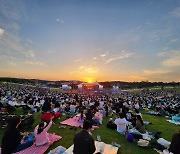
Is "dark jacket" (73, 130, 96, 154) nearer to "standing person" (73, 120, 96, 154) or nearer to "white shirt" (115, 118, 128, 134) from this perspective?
"standing person" (73, 120, 96, 154)

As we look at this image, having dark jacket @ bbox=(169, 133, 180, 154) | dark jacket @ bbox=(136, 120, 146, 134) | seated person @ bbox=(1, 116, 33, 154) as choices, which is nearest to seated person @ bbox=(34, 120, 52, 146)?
seated person @ bbox=(1, 116, 33, 154)

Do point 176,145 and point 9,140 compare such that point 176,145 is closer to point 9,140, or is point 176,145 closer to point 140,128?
point 140,128

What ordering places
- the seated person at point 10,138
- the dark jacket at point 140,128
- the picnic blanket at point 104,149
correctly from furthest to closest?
the dark jacket at point 140,128
the picnic blanket at point 104,149
the seated person at point 10,138

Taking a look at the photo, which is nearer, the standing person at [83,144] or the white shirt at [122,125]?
the standing person at [83,144]

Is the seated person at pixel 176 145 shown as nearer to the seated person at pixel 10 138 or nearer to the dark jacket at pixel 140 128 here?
the dark jacket at pixel 140 128

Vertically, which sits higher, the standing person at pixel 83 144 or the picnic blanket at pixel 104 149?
the standing person at pixel 83 144

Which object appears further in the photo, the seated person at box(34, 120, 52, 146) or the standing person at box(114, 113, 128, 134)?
the standing person at box(114, 113, 128, 134)

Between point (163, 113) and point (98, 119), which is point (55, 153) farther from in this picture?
point (163, 113)

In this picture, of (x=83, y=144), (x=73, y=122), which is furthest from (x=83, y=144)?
Answer: (x=73, y=122)

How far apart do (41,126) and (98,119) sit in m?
5.51

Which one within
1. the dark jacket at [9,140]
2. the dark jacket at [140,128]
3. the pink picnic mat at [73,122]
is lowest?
the pink picnic mat at [73,122]

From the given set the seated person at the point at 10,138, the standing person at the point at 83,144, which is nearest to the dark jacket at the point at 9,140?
the seated person at the point at 10,138

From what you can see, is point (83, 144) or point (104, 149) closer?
point (83, 144)

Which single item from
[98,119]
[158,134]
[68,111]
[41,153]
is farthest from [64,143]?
[68,111]
